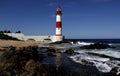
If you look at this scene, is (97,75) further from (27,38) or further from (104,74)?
(27,38)

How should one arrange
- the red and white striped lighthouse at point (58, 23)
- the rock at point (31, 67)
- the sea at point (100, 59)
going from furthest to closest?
the red and white striped lighthouse at point (58, 23) → the sea at point (100, 59) → the rock at point (31, 67)

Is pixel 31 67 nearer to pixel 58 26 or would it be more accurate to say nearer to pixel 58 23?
pixel 58 26

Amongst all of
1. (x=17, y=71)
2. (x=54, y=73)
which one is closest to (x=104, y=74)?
(x=54, y=73)

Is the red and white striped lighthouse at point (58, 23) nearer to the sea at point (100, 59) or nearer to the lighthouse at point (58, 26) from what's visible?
the lighthouse at point (58, 26)

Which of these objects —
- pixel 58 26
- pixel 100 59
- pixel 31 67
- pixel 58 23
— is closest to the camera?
pixel 31 67

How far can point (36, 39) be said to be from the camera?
5106 centimetres

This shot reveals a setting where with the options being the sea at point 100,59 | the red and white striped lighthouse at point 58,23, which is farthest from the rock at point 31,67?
the red and white striped lighthouse at point 58,23

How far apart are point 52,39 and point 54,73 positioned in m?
35.4

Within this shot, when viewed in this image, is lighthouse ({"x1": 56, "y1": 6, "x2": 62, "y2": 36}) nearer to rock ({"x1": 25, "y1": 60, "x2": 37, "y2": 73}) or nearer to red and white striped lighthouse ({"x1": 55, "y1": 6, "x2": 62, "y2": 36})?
red and white striped lighthouse ({"x1": 55, "y1": 6, "x2": 62, "y2": 36})

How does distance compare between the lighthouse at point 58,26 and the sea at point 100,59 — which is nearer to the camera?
the sea at point 100,59

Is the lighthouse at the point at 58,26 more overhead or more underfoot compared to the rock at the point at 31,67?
more overhead

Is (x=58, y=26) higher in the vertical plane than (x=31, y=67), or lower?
higher

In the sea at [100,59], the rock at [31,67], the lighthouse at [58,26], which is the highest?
the lighthouse at [58,26]

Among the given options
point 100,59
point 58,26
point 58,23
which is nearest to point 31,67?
point 100,59
